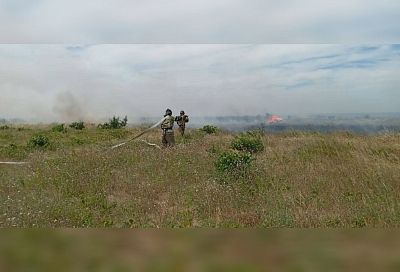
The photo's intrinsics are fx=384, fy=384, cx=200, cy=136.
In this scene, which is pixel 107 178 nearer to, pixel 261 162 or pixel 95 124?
pixel 261 162

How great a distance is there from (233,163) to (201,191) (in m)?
1.72

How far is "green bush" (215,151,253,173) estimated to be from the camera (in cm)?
772

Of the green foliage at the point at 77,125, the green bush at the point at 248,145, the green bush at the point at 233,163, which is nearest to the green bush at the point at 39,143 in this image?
the green bush at the point at 248,145

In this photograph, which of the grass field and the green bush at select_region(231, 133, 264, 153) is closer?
the grass field

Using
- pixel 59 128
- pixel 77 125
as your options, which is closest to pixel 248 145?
pixel 59 128

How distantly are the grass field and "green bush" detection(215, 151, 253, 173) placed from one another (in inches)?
8.4

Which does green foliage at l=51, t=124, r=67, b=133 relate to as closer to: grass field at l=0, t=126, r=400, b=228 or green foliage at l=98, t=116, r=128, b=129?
green foliage at l=98, t=116, r=128, b=129

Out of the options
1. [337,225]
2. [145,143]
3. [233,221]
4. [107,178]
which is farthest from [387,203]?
[145,143]

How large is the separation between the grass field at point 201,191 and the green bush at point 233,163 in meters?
0.21

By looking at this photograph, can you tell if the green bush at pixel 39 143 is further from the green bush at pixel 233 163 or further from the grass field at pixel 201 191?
the green bush at pixel 233 163

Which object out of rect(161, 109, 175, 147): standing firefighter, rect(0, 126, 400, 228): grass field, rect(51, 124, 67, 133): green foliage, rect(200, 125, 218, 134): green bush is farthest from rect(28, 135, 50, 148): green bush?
rect(51, 124, 67, 133): green foliage

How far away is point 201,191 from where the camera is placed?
6.39m

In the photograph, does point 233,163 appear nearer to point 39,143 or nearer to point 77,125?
point 39,143

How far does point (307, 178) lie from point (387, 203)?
6.56 feet
